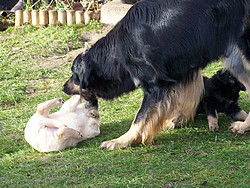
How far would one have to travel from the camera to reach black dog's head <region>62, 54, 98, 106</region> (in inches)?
225

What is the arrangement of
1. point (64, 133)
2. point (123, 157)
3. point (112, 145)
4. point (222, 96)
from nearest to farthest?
1. point (123, 157)
2. point (64, 133)
3. point (112, 145)
4. point (222, 96)

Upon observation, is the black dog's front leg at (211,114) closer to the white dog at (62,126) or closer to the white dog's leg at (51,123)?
the white dog at (62,126)

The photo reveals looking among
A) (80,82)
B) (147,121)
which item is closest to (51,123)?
(80,82)

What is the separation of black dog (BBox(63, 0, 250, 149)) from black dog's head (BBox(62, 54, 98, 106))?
22 centimetres

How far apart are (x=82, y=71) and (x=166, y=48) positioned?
895mm

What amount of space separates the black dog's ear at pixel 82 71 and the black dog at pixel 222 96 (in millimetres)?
1237

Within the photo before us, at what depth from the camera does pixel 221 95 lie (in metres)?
5.95

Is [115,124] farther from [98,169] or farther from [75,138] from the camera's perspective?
[98,169]

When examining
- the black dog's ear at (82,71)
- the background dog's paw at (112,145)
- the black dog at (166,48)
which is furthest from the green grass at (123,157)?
the black dog's ear at (82,71)

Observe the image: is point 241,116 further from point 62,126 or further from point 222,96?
point 62,126

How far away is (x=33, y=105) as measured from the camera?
688 centimetres

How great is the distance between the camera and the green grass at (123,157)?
4640mm

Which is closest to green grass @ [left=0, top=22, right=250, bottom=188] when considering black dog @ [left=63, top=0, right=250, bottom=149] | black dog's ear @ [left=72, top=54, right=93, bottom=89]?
black dog @ [left=63, top=0, right=250, bottom=149]

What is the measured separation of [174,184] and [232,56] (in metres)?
1.67
